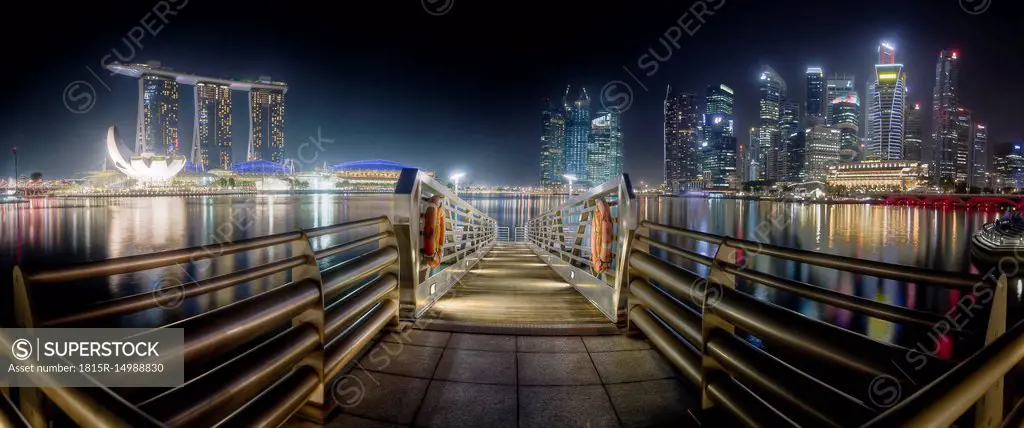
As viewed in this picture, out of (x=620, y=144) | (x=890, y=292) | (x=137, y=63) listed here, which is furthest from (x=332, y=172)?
(x=890, y=292)

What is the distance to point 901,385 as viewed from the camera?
5.90 ft

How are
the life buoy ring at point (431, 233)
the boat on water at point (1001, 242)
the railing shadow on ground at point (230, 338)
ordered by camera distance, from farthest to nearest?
the boat on water at point (1001, 242), the life buoy ring at point (431, 233), the railing shadow on ground at point (230, 338)

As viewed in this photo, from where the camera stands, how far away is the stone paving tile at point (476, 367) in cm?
331

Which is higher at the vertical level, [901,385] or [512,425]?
[901,385]

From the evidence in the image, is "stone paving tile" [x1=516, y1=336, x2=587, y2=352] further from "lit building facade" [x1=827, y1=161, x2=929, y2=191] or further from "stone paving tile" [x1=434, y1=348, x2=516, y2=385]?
"lit building facade" [x1=827, y1=161, x2=929, y2=191]

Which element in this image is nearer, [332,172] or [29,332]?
[29,332]

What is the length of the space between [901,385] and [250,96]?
9371 inches

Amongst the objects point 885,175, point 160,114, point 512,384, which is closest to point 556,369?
point 512,384

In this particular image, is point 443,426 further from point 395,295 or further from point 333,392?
point 395,295

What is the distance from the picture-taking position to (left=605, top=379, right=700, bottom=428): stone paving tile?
275 cm

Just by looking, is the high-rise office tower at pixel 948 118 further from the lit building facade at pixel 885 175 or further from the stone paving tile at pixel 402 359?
the stone paving tile at pixel 402 359

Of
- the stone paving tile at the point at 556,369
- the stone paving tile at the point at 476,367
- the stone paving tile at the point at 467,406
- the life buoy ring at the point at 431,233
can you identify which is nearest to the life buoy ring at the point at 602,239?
the stone paving tile at the point at 556,369

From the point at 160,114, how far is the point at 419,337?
203 metres

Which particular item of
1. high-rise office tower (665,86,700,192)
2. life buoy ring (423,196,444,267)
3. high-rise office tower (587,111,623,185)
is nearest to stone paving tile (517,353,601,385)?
life buoy ring (423,196,444,267)
